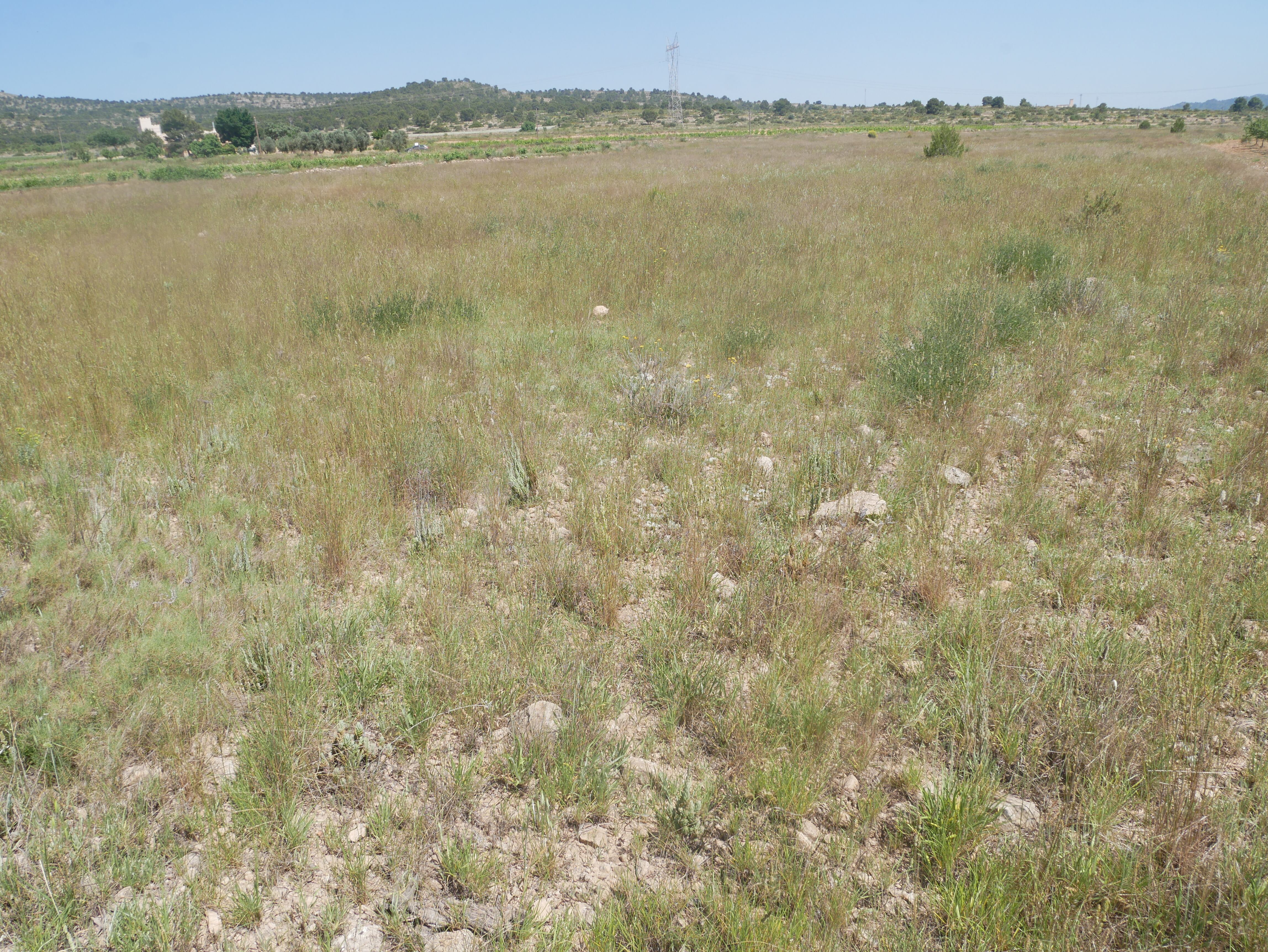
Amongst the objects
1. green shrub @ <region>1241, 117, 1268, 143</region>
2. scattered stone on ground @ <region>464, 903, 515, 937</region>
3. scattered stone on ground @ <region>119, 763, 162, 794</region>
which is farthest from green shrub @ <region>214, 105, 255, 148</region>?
scattered stone on ground @ <region>464, 903, 515, 937</region>

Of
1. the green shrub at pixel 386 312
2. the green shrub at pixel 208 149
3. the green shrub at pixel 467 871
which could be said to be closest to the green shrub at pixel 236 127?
the green shrub at pixel 208 149

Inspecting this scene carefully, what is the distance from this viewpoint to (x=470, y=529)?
3652 mm

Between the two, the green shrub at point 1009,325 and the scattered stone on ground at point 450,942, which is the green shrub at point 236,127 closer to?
the green shrub at point 1009,325

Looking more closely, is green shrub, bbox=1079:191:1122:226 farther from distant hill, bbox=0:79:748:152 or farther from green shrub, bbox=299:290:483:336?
distant hill, bbox=0:79:748:152

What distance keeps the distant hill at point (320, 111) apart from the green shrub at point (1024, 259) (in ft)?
302

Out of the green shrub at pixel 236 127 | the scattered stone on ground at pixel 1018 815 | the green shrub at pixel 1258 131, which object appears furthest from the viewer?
the green shrub at pixel 236 127

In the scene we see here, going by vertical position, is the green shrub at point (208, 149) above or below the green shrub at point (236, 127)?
below

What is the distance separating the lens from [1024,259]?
27.0 ft

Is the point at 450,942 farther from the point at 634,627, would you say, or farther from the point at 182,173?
the point at 182,173

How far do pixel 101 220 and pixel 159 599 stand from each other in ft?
47.9

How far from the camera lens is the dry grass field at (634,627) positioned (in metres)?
1.86

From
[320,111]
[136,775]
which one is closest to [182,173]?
[136,775]

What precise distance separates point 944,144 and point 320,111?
138m

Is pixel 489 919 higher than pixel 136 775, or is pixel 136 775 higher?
pixel 136 775
